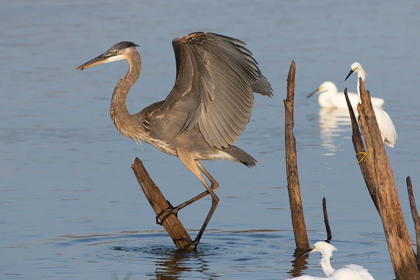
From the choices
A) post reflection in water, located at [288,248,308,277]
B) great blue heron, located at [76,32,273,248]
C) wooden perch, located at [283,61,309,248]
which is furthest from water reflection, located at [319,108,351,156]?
wooden perch, located at [283,61,309,248]

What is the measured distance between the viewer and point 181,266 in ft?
24.6

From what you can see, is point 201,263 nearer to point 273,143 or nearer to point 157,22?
point 273,143

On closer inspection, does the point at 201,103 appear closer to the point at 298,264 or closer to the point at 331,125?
the point at 298,264

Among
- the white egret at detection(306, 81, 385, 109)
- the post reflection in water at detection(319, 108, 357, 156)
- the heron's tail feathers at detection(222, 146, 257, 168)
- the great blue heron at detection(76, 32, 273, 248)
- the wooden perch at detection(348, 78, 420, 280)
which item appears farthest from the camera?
the white egret at detection(306, 81, 385, 109)

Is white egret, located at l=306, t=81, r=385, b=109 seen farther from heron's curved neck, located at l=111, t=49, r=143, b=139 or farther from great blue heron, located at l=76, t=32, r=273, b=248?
heron's curved neck, located at l=111, t=49, r=143, b=139

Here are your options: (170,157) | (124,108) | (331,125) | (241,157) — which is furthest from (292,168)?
(331,125)

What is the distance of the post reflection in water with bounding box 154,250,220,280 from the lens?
282 inches

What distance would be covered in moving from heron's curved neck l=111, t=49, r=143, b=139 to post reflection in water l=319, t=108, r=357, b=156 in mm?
3804

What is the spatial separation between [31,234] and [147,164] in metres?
2.69

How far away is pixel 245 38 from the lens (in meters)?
18.3

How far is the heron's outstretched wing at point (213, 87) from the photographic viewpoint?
23.5ft

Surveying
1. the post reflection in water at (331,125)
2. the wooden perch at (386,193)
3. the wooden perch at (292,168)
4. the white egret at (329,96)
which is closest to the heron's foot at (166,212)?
the wooden perch at (292,168)

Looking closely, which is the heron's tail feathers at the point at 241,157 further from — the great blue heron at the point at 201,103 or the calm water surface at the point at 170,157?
the calm water surface at the point at 170,157

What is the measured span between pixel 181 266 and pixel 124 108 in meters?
1.63
